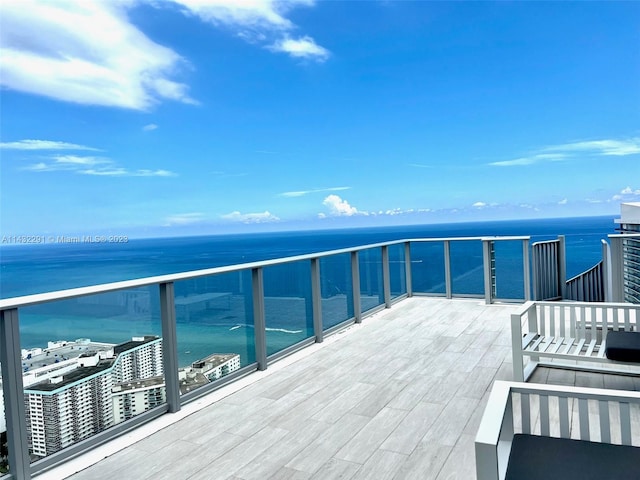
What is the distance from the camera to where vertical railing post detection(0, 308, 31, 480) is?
84.0 inches

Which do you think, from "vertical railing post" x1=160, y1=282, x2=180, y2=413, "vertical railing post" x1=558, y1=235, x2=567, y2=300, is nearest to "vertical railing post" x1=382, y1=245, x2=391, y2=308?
"vertical railing post" x1=558, y1=235, x2=567, y2=300

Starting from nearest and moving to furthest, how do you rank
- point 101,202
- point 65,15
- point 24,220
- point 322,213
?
point 65,15
point 24,220
point 101,202
point 322,213

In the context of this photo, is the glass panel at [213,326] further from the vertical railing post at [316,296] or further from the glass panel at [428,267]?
the glass panel at [428,267]

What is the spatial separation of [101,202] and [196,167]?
35.6 ft

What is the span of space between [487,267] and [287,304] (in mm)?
3659

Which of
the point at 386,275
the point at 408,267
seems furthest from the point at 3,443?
the point at 408,267

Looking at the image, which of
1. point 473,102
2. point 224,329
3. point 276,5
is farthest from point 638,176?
point 224,329

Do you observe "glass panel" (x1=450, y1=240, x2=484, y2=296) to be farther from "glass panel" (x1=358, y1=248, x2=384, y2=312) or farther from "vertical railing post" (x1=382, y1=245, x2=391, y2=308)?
"glass panel" (x1=358, y1=248, x2=384, y2=312)

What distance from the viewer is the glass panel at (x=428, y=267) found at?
22.8 ft

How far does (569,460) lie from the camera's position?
152cm

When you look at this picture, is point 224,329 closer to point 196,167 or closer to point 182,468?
point 182,468

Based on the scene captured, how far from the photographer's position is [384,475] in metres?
2.15

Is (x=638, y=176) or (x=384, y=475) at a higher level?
(x=638, y=176)

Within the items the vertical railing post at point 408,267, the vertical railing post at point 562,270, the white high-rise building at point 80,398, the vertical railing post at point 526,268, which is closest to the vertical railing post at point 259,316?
the white high-rise building at point 80,398
